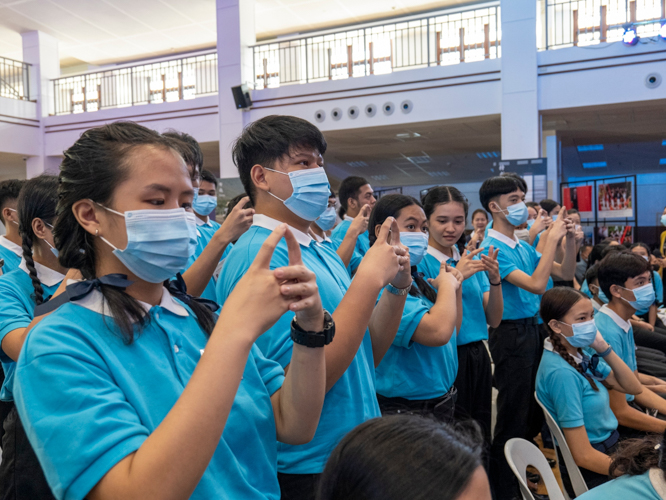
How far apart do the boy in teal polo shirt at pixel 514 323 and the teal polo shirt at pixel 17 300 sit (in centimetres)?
222

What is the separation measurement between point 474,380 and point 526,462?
2.38 feet

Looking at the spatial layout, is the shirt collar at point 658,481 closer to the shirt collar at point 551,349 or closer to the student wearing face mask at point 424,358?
the student wearing face mask at point 424,358

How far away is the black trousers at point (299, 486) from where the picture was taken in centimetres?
124

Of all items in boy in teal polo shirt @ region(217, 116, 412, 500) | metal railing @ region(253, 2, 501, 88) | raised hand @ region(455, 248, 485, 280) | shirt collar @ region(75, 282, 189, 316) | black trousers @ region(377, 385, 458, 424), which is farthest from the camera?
metal railing @ region(253, 2, 501, 88)

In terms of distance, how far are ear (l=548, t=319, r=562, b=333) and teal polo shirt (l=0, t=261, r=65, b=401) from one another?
2179mm

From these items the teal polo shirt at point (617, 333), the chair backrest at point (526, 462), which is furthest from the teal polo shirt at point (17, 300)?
the teal polo shirt at point (617, 333)

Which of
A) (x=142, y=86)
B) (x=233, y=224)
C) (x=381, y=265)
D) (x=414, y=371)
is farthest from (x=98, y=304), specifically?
(x=142, y=86)

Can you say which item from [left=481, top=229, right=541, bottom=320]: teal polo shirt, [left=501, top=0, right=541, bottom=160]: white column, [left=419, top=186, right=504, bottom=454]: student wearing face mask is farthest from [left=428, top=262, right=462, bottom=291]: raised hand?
[left=501, top=0, right=541, bottom=160]: white column

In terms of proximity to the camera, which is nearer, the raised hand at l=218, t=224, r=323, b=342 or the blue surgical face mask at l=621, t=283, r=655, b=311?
the raised hand at l=218, t=224, r=323, b=342

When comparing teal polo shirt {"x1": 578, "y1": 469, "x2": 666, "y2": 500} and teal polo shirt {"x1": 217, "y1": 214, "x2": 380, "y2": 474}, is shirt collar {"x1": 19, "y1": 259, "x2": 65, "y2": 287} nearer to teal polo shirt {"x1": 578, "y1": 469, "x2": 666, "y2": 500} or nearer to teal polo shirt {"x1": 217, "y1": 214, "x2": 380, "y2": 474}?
teal polo shirt {"x1": 217, "y1": 214, "x2": 380, "y2": 474}

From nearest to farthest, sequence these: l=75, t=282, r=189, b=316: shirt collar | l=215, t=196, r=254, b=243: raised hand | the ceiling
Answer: l=75, t=282, r=189, b=316: shirt collar < l=215, t=196, r=254, b=243: raised hand < the ceiling

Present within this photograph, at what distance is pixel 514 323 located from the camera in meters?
3.25

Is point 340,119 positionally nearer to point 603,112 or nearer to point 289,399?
point 603,112

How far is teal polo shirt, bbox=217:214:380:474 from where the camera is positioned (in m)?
1.20
